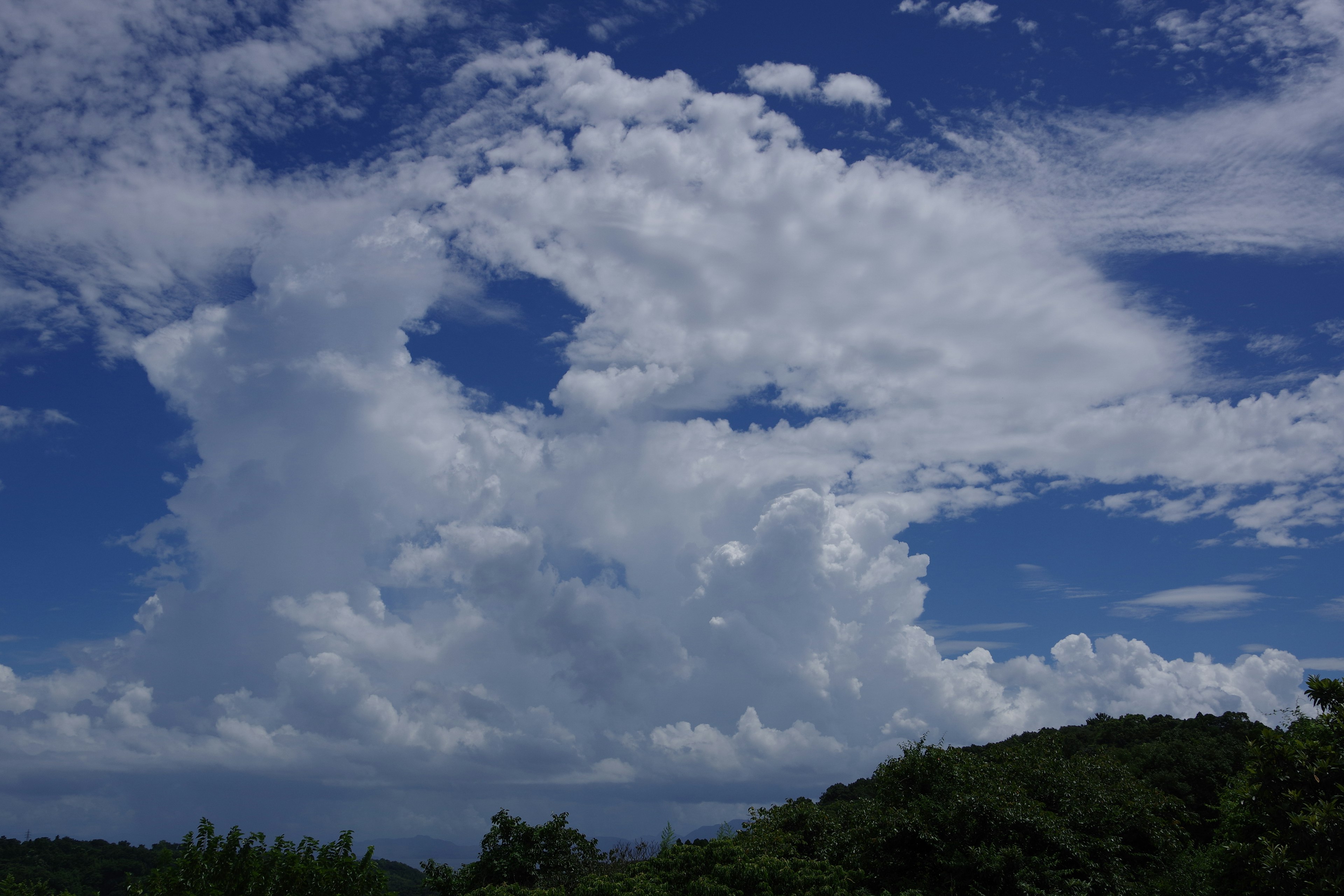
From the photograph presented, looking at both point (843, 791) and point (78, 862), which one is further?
point (78, 862)

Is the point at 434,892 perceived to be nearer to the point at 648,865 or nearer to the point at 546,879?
the point at 546,879

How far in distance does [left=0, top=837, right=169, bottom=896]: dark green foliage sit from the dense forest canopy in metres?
78.5

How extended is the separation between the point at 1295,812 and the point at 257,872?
2697 cm

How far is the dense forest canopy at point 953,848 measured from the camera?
2073cm

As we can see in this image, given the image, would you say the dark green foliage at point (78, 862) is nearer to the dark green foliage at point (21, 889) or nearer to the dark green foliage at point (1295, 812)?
the dark green foliage at point (21, 889)


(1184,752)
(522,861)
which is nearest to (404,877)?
(522,861)

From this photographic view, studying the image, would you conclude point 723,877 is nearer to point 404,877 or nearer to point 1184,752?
point 1184,752

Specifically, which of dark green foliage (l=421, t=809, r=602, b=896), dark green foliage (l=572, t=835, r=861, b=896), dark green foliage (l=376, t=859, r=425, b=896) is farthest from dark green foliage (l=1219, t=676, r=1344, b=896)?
dark green foliage (l=376, t=859, r=425, b=896)

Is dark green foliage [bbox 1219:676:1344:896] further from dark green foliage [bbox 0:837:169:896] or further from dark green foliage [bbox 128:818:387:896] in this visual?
dark green foliage [bbox 0:837:169:896]

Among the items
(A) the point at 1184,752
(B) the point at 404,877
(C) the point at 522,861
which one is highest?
(A) the point at 1184,752

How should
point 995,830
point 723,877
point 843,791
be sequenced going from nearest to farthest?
1. point 723,877
2. point 995,830
3. point 843,791

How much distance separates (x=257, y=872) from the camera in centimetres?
2142

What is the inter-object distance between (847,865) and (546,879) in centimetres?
1337

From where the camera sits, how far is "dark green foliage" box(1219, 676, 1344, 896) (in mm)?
18516
